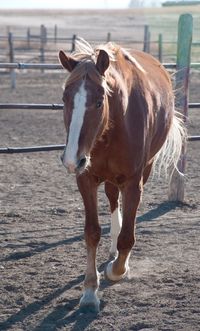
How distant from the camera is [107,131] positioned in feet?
14.7

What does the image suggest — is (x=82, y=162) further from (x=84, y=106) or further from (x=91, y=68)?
(x=91, y=68)

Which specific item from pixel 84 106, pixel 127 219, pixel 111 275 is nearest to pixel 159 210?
pixel 111 275

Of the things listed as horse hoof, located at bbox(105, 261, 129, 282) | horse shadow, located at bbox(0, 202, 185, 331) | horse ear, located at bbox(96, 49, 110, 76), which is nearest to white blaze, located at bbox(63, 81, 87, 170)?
horse ear, located at bbox(96, 49, 110, 76)

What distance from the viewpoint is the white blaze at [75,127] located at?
384cm

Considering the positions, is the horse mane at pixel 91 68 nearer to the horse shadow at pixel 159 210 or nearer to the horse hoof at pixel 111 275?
the horse hoof at pixel 111 275

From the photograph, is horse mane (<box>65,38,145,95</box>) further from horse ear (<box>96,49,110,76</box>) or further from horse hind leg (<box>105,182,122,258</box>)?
horse hind leg (<box>105,182,122,258</box>)

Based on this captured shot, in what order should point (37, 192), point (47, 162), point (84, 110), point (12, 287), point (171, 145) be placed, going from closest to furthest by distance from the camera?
point (84, 110), point (12, 287), point (171, 145), point (37, 192), point (47, 162)

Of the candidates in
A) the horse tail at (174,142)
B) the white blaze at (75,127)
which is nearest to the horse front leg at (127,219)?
the white blaze at (75,127)

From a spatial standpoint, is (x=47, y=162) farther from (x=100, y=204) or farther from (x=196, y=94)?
(x=196, y=94)

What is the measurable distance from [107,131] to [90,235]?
0.77m

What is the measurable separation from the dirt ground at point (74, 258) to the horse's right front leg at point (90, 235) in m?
0.09

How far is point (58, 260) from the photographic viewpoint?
553cm

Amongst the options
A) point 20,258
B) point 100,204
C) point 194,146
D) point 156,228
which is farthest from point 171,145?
point 194,146

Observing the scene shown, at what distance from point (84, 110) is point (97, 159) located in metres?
0.67
